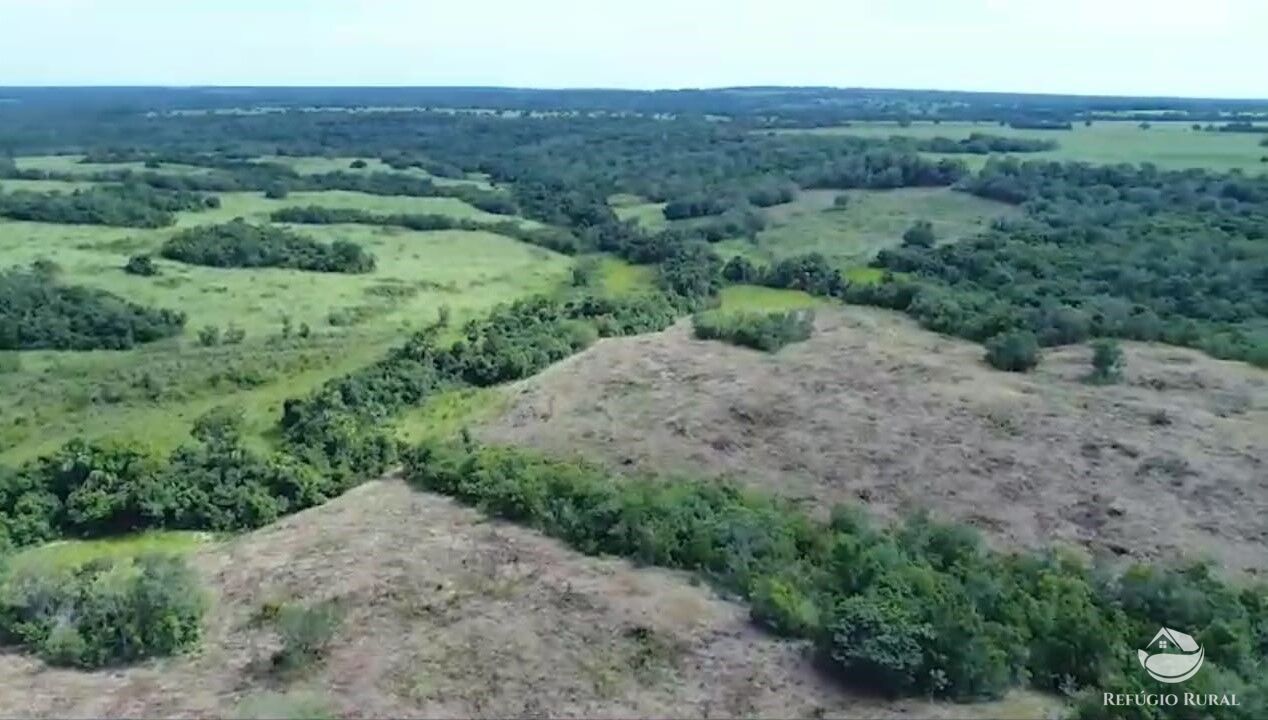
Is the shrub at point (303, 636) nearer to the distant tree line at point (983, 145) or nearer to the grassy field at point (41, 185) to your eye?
the grassy field at point (41, 185)

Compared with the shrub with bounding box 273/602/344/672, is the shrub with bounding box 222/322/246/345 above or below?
below

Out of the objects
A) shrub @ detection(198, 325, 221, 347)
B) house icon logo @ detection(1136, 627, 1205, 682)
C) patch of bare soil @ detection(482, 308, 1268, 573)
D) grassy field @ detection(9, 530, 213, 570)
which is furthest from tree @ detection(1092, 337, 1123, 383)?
shrub @ detection(198, 325, 221, 347)

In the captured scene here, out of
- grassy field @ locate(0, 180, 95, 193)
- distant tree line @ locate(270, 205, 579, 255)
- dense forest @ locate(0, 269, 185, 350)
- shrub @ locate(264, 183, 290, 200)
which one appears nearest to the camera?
dense forest @ locate(0, 269, 185, 350)

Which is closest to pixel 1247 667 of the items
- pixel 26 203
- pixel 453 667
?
pixel 453 667

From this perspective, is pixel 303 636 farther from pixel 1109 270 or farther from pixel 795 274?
pixel 1109 270

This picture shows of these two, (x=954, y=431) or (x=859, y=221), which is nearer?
(x=954, y=431)

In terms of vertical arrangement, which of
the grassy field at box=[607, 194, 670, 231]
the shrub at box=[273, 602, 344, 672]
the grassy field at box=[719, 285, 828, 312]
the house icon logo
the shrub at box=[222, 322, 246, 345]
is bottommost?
the grassy field at box=[607, 194, 670, 231]

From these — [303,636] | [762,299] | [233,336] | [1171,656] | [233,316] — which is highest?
[1171,656]

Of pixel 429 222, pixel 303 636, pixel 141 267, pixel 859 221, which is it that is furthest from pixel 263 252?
pixel 303 636

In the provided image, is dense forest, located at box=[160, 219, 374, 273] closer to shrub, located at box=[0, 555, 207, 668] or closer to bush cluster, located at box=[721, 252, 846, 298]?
bush cluster, located at box=[721, 252, 846, 298]
